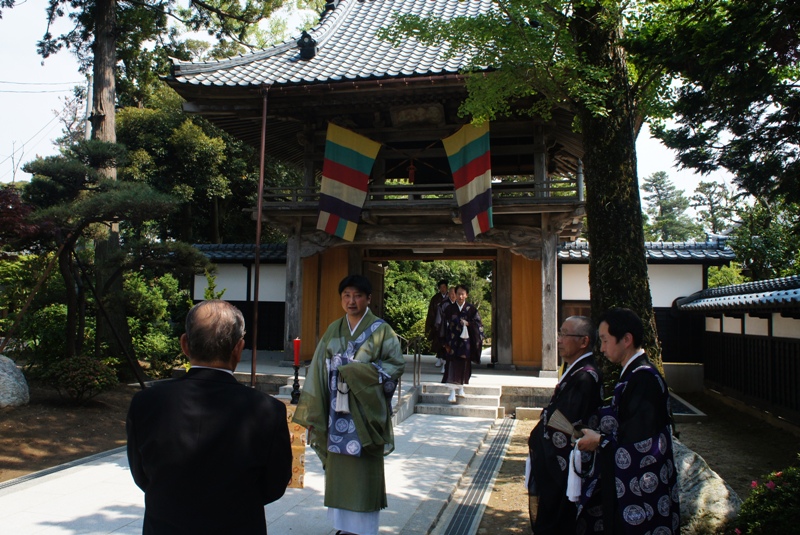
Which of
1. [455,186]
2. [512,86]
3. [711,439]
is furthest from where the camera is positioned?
[455,186]

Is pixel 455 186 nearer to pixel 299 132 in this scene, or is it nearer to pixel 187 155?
pixel 299 132

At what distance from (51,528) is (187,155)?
55.6ft

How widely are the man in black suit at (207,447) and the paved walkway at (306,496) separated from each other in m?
2.77

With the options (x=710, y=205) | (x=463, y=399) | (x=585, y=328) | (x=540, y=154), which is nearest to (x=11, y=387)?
(x=463, y=399)

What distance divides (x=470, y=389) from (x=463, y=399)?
0.90ft

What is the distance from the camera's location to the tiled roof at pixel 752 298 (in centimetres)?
836

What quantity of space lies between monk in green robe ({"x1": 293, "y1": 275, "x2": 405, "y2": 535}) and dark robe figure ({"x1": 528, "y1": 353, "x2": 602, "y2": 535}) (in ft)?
3.81

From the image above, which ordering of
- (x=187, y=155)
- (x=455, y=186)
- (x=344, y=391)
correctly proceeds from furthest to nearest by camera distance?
(x=187, y=155)
(x=455, y=186)
(x=344, y=391)

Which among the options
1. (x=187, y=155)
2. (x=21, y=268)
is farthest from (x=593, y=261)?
(x=187, y=155)

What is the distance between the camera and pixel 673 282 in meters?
14.3

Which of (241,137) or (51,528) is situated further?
(241,137)

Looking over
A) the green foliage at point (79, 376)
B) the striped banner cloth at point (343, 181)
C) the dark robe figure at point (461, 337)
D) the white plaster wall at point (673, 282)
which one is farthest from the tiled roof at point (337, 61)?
the white plaster wall at point (673, 282)

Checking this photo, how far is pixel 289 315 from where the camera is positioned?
12.7 metres

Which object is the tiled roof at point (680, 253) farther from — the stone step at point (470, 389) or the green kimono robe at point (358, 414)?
the green kimono robe at point (358, 414)
